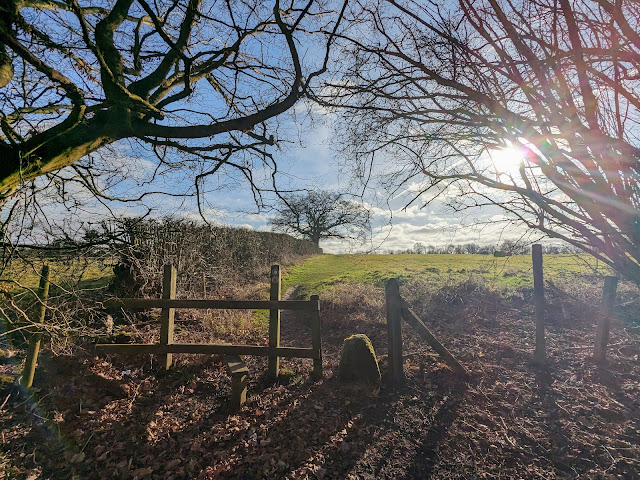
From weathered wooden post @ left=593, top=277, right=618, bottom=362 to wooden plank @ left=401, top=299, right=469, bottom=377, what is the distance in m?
2.84

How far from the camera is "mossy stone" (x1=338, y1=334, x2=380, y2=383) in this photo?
539cm

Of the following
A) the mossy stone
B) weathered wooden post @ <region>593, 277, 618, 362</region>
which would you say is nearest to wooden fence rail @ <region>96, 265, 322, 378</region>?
the mossy stone

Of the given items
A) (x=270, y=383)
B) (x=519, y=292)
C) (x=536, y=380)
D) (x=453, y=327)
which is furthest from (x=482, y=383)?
(x=519, y=292)

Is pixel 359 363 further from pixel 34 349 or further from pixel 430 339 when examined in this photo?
pixel 34 349

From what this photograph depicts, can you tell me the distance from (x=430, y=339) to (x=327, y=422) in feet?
7.40

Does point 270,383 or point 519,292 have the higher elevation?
point 519,292

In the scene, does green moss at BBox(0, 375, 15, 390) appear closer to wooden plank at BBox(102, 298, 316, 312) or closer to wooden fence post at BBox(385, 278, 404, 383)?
wooden plank at BBox(102, 298, 316, 312)

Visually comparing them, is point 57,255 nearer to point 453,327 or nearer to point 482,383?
point 482,383

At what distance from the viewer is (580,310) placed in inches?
367

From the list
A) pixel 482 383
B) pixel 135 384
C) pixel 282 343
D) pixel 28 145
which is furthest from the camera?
pixel 282 343

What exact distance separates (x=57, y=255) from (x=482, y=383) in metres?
6.81

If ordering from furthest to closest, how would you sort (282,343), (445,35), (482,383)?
(282,343)
(482,383)
(445,35)

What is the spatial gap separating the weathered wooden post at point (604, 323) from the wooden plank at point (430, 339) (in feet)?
9.32

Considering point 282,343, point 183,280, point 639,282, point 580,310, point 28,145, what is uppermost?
point 28,145
